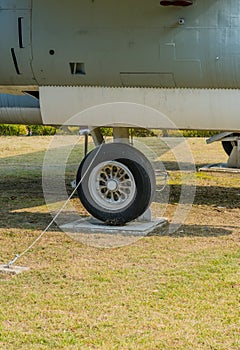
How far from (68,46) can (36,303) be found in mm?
3517

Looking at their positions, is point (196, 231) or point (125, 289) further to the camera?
Answer: point (196, 231)

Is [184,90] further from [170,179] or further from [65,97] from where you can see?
[170,179]

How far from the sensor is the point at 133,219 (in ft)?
24.6

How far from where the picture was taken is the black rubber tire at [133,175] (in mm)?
7434

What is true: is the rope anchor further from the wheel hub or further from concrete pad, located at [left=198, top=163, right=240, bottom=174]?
concrete pad, located at [left=198, top=163, right=240, bottom=174]

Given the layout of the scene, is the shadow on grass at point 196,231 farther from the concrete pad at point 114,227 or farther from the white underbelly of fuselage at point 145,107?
the white underbelly of fuselage at point 145,107

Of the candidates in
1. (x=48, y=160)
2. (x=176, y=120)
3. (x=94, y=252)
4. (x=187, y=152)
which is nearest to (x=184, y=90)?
(x=176, y=120)

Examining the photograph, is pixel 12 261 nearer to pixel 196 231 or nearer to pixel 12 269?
pixel 12 269

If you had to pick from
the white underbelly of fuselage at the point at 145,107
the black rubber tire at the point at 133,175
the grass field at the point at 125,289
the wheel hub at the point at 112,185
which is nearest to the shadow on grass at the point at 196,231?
the grass field at the point at 125,289

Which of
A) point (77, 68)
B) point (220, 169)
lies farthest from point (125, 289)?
point (220, 169)

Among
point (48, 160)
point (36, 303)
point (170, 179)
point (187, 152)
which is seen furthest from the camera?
point (187, 152)

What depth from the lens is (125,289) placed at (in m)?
5.31

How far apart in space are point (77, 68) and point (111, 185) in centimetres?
144

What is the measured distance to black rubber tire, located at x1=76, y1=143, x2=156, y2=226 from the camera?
7434 mm
